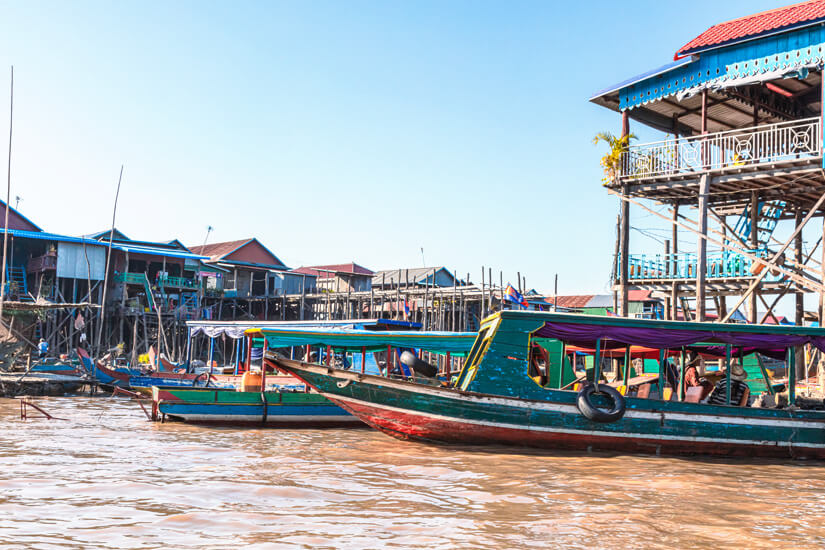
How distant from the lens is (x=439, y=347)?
570 inches

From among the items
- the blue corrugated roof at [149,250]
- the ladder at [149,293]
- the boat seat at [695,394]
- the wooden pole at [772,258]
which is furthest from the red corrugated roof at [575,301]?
the boat seat at [695,394]

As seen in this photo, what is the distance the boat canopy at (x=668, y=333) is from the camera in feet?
35.7

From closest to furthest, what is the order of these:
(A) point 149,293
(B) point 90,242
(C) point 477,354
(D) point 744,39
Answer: (C) point 477,354
(D) point 744,39
(B) point 90,242
(A) point 149,293

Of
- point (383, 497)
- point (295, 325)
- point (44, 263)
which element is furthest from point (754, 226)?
point (44, 263)

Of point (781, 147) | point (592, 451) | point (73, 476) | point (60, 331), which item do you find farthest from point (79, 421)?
point (60, 331)

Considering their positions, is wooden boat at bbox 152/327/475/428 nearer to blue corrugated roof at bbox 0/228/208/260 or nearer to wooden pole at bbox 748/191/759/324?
wooden pole at bbox 748/191/759/324

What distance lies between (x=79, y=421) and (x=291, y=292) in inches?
1018

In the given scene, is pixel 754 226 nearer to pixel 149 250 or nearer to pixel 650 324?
pixel 650 324

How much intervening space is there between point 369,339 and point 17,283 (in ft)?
78.3

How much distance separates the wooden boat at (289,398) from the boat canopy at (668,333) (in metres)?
3.68

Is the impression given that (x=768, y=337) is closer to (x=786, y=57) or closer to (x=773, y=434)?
(x=773, y=434)

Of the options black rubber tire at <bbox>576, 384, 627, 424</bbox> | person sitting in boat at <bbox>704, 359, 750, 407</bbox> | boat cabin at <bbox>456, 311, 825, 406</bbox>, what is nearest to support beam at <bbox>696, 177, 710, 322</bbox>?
boat cabin at <bbox>456, 311, 825, 406</bbox>

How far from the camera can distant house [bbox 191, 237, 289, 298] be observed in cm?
3972

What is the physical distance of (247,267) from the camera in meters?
40.3
